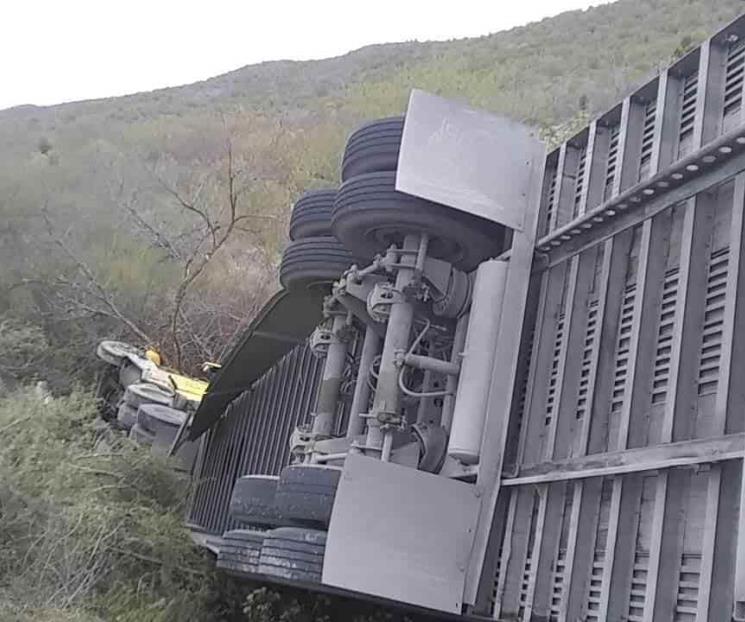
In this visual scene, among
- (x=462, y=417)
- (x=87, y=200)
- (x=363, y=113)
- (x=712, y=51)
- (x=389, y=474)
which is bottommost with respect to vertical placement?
(x=389, y=474)

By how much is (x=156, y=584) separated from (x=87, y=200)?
12.4 m

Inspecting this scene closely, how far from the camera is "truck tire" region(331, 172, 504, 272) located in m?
5.68

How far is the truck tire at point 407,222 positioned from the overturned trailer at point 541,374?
0.04 ft

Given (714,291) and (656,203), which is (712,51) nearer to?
(656,203)

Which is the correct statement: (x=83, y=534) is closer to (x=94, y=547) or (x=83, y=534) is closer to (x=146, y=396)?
(x=94, y=547)

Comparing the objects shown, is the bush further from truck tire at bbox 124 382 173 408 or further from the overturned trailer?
truck tire at bbox 124 382 173 408

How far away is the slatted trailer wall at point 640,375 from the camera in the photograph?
354 centimetres

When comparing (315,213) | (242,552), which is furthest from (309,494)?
(315,213)

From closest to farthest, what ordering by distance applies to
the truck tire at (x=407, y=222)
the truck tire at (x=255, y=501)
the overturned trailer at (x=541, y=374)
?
the overturned trailer at (x=541, y=374) → the truck tire at (x=407, y=222) → the truck tire at (x=255, y=501)

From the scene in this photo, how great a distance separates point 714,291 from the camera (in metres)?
3.90

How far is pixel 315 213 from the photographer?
730 centimetres

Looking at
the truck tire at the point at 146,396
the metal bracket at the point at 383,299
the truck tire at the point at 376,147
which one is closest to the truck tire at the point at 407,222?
the truck tire at the point at 376,147

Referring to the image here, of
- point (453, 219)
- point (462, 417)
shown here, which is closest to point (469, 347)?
point (462, 417)

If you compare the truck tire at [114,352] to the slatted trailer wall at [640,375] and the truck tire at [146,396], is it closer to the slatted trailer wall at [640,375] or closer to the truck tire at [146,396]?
the truck tire at [146,396]
